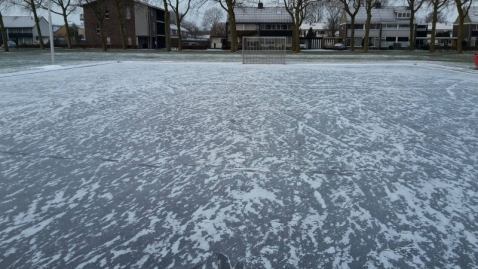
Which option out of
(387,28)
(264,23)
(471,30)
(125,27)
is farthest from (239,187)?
(471,30)

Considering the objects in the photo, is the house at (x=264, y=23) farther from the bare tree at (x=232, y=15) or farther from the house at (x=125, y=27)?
the bare tree at (x=232, y=15)

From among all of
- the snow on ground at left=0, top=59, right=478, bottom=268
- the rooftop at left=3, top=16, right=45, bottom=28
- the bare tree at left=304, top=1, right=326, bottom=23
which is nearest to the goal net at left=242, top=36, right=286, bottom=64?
the snow on ground at left=0, top=59, right=478, bottom=268

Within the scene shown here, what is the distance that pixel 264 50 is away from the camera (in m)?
A: 22.7

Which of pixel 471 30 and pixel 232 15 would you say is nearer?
pixel 232 15

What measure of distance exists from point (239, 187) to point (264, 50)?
20.3m

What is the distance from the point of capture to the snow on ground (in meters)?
2.33

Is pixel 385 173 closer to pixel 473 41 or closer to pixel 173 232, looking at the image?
pixel 173 232

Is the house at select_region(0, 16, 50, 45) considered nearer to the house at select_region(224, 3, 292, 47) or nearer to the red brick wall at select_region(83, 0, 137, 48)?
the red brick wall at select_region(83, 0, 137, 48)

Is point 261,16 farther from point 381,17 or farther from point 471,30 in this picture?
point 471,30

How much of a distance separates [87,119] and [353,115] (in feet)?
14.2

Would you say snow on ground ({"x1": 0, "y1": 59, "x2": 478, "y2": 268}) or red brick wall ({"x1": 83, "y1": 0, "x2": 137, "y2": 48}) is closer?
snow on ground ({"x1": 0, "y1": 59, "x2": 478, "y2": 268})

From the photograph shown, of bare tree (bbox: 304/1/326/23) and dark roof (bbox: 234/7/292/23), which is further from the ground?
dark roof (bbox: 234/7/292/23)

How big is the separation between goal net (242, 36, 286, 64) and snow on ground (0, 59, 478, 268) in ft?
52.1

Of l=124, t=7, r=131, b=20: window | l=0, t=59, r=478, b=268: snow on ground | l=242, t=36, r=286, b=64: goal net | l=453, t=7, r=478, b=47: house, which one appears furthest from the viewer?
l=453, t=7, r=478, b=47: house
